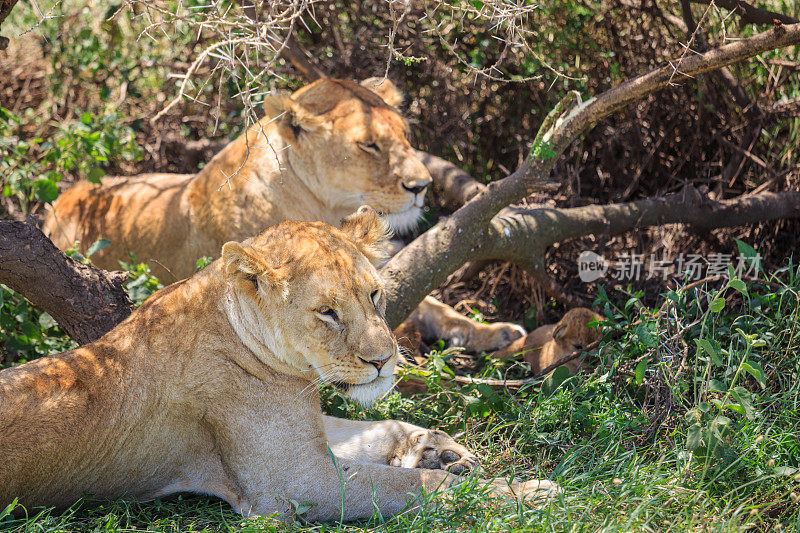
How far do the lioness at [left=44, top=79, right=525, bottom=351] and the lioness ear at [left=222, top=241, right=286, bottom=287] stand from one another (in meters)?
1.54

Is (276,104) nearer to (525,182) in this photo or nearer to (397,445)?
(525,182)

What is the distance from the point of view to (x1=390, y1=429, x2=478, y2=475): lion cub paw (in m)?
3.36

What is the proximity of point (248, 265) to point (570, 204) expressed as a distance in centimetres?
339

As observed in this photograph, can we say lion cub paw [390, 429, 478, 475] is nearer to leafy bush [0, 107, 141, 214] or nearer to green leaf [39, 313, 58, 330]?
green leaf [39, 313, 58, 330]

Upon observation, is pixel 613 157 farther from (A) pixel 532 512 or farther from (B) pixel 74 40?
(B) pixel 74 40

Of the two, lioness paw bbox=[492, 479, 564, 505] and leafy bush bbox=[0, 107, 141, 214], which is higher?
leafy bush bbox=[0, 107, 141, 214]

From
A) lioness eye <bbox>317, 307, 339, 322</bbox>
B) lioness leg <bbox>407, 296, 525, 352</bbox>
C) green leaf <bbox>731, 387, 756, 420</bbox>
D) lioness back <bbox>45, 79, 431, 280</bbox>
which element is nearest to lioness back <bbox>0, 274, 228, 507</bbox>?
lioness eye <bbox>317, 307, 339, 322</bbox>

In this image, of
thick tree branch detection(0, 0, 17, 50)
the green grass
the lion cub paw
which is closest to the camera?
the green grass

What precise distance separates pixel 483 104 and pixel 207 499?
13.4 ft

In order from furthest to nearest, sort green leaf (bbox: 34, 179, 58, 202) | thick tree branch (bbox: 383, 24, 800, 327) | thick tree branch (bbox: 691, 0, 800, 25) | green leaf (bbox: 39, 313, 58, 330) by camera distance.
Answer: green leaf (bbox: 34, 179, 58, 202), thick tree branch (bbox: 691, 0, 800, 25), green leaf (bbox: 39, 313, 58, 330), thick tree branch (bbox: 383, 24, 800, 327)

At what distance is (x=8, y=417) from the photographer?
9.42 ft

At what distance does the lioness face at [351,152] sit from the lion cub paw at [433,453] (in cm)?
148

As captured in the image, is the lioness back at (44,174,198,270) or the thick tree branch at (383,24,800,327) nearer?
the thick tree branch at (383,24,800,327)

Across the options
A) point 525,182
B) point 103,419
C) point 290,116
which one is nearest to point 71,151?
point 290,116
